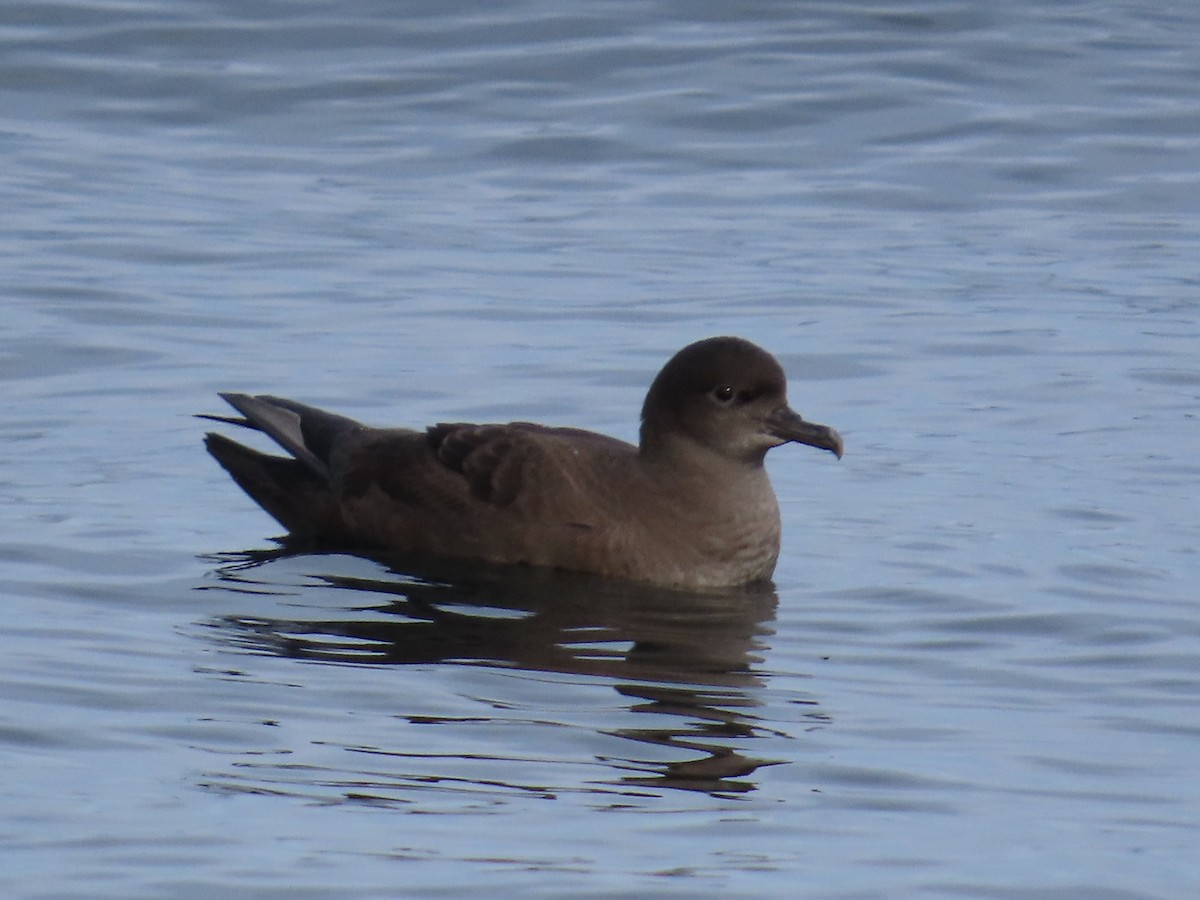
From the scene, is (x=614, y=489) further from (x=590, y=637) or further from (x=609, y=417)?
(x=609, y=417)

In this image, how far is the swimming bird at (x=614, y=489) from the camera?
8.64 meters

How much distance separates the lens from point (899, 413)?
11461 millimetres

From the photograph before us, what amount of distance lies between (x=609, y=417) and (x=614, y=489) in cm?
243

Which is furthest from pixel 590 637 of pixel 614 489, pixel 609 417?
pixel 609 417

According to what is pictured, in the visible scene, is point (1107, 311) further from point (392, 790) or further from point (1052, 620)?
point (392, 790)

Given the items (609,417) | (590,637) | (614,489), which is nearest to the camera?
(590,637)

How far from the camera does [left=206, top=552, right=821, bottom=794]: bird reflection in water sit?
254 inches

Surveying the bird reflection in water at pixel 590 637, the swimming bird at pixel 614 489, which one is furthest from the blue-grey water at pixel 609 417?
the swimming bird at pixel 614 489

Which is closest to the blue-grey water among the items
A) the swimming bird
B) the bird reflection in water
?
the bird reflection in water

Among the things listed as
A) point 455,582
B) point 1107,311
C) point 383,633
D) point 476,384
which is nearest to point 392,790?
point 383,633

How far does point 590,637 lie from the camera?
769 cm

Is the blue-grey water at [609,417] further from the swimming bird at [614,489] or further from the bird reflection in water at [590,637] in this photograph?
the swimming bird at [614,489]

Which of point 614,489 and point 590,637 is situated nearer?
point 590,637

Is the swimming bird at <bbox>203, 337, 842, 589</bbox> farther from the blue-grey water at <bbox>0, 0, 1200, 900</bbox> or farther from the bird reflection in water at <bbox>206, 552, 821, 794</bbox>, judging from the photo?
the blue-grey water at <bbox>0, 0, 1200, 900</bbox>
